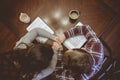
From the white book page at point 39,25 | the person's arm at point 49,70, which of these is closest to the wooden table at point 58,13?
the white book page at point 39,25

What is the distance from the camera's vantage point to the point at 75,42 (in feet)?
5.72

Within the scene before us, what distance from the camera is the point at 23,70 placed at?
151cm

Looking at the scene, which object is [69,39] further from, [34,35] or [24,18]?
[24,18]

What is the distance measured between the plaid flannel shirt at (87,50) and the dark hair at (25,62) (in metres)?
0.19

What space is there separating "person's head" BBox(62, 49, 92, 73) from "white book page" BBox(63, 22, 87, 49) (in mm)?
223

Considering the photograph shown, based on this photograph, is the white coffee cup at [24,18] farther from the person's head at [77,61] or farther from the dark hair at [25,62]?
the person's head at [77,61]

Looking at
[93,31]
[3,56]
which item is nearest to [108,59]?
[93,31]

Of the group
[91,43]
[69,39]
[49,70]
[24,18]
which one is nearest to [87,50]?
[91,43]

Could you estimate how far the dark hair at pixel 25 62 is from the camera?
148 centimetres

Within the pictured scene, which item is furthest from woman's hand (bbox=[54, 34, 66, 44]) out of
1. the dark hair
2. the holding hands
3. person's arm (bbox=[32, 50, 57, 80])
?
the dark hair

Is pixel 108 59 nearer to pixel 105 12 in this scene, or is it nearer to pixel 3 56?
pixel 105 12

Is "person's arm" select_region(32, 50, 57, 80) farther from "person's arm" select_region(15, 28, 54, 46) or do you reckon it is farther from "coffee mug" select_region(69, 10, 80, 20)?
"coffee mug" select_region(69, 10, 80, 20)

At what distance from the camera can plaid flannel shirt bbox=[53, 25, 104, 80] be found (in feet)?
5.46

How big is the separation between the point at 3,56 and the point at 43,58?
0.90ft
